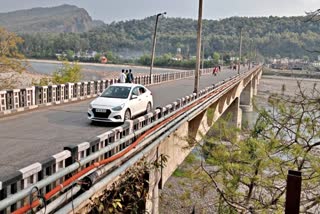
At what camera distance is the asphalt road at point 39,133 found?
911 centimetres

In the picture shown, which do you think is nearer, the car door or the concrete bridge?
the concrete bridge

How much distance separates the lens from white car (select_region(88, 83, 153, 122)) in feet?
45.8

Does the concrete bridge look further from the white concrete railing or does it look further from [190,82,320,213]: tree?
[190,82,320,213]: tree

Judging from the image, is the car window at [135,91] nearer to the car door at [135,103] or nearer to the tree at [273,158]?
the car door at [135,103]

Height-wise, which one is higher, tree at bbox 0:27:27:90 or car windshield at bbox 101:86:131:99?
tree at bbox 0:27:27:90

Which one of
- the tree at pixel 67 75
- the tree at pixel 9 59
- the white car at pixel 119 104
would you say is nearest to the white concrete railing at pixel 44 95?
the white car at pixel 119 104

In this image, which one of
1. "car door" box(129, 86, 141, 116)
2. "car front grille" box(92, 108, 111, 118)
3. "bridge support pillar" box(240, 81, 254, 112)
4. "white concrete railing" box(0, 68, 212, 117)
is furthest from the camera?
"bridge support pillar" box(240, 81, 254, 112)

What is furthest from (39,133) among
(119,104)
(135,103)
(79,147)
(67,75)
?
(67,75)

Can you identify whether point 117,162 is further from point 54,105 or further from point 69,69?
point 69,69

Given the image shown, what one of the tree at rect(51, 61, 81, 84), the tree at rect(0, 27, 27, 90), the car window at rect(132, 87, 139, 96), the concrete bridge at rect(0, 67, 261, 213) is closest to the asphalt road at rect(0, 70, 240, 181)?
the concrete bridge at rect(0, 67, 261, 213)

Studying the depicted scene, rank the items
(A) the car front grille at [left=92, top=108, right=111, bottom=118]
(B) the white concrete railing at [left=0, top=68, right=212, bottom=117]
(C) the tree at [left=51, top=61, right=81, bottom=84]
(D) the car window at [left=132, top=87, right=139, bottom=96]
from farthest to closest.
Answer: (C) the tree at [left=51, top=61, right=81, bottom=84]
(B) the white concrete railing at [left=0, top=68, right=212, bottom=117]
(D) the car window at [left=132, top=87, right=139, bottom=96]
(A) the car front grille at [left=92, top=108, right=111, bottom=118]

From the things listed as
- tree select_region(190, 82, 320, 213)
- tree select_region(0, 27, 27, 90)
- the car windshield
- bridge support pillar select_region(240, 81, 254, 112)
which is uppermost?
tree select_region(0, 27, 27, 90)

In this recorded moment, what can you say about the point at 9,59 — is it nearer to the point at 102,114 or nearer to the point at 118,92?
the point at 118,92

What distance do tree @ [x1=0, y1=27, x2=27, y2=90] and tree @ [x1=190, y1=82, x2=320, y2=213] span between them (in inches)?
970
